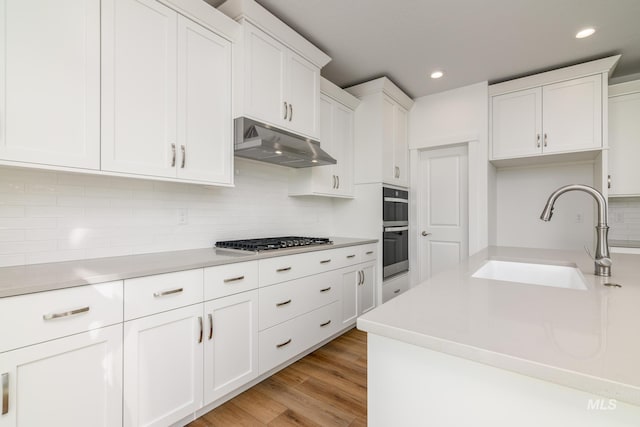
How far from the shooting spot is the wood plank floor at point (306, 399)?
5.47ft

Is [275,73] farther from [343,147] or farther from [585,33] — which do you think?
[585,33]

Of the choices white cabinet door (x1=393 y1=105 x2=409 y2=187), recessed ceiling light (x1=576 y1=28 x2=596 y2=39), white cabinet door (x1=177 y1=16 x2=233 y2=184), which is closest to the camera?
white cabinet door (x1=177 y1=16 x2=233 y2=184)

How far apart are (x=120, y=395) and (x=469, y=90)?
414cm

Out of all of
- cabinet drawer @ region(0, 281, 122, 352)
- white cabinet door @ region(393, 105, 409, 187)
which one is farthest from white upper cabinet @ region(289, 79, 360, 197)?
cabinet drawer @ region(0, 281, 122, 352)

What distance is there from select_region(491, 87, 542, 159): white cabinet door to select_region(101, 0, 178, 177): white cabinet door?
3.34 m

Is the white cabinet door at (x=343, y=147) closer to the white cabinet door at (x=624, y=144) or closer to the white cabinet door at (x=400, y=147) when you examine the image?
the white cabinet door at (x=400, y=147)

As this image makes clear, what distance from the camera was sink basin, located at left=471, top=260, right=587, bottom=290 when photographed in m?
1.52

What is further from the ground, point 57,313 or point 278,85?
point 278,85

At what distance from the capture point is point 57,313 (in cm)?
115

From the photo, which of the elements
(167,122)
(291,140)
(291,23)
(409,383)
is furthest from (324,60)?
(409,383)

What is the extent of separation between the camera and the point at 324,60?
107 inches

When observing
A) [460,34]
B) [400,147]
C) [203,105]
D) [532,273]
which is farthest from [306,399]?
[460,34]

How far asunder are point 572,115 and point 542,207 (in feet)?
3.50

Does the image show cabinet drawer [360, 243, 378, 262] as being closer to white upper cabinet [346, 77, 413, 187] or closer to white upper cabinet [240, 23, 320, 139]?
white upper cabinet [346, 77, 413, 187]
